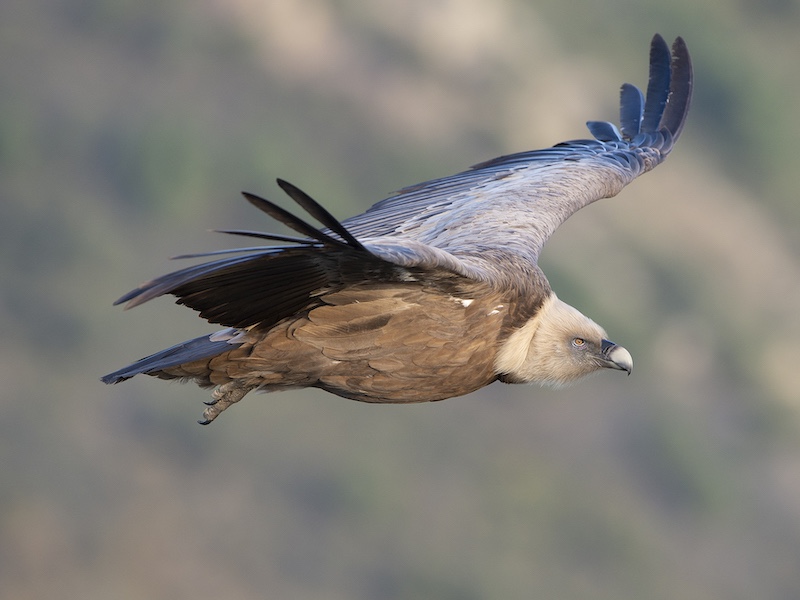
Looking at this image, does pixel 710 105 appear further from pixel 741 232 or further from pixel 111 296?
pixel 111 296

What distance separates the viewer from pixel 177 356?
6230mm

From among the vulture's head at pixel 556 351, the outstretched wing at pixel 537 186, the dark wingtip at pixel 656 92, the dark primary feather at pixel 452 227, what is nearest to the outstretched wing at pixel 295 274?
the dark primary feather at pixel 452 227

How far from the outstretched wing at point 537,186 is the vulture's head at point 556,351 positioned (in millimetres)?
410

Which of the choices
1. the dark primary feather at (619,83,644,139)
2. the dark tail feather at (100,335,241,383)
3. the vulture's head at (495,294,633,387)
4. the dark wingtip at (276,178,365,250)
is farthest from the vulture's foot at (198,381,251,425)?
the dark primary feather at (619,83,644,139)

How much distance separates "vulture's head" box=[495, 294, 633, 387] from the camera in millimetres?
6473

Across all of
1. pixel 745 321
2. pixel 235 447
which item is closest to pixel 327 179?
pixel 235 447

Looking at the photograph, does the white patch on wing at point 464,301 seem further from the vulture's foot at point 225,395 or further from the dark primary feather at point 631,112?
the dark primary feather at point 631,112

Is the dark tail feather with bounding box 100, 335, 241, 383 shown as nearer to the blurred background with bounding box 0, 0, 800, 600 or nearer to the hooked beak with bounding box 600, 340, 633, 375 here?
the hooked beak with bounding box 600, 340, 633, 375

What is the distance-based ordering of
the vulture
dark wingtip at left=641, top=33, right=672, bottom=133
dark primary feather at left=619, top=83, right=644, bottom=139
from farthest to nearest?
1. dark primary feather at left=619, top=83, right=644, bottom=139
2. dark wingtip at left=641, top=33, right=672, bottom=133
3. the vulture

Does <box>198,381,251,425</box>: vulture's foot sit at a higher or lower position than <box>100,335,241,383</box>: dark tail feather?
lower

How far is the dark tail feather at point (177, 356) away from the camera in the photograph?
6141 millimetres

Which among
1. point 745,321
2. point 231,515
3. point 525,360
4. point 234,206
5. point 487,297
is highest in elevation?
point 487,297

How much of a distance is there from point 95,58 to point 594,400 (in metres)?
12.2

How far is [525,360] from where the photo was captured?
657 cm
